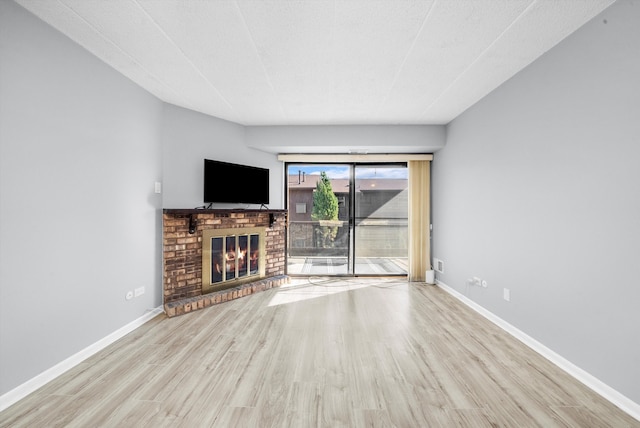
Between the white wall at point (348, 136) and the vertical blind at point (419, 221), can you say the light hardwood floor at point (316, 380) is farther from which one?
the white wall at point (348, 136)

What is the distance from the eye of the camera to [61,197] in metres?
1.97

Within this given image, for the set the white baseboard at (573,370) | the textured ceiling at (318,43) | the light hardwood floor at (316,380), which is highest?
the textured ceiling at (318,43)

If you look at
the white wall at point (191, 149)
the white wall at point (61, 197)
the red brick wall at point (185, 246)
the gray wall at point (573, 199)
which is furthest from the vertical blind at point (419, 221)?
the white wall at point (61, 197)

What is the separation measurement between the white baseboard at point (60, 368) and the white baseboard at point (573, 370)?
380 cm

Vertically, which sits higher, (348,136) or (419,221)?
(348,136)

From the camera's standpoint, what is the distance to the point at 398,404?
5.38 feet

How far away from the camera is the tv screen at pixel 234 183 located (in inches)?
140

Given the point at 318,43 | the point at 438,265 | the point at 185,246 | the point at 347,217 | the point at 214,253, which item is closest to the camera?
the point at 318,43

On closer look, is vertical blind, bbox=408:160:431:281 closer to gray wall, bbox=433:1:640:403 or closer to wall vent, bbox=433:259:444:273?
wall vent, bbox=433:259:444:273

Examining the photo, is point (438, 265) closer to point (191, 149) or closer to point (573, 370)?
point (573, 370)

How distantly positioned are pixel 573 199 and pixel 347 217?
319 centimetres

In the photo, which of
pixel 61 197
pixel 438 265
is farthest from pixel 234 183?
pixel 438 265

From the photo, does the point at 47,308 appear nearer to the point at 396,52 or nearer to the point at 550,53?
the point at 396,52

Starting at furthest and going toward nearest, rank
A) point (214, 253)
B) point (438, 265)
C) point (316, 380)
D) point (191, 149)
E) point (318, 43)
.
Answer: point (438, 265), point (214, 253), point (191, 149), point (318, 43), point (316, 380)
